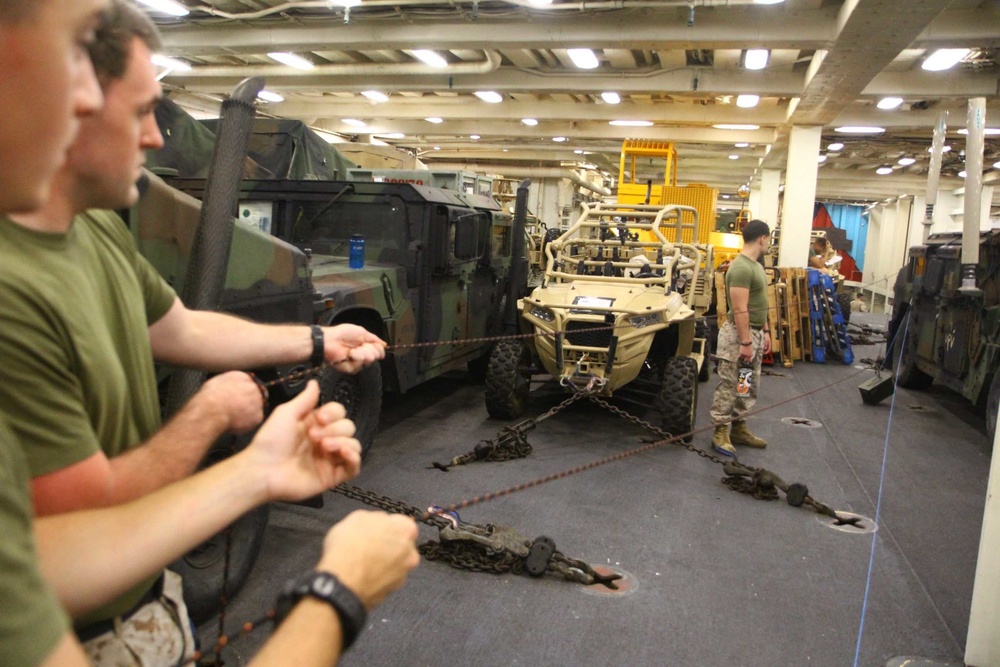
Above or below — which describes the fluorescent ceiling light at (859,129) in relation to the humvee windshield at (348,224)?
above

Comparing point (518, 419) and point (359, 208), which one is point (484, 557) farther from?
point (359, 208)

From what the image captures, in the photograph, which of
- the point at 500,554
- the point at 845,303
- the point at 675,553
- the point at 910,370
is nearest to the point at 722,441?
the point at 675,553

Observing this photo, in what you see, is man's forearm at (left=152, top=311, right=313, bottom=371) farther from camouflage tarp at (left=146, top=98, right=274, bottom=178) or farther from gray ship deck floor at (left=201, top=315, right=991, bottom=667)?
camouflage tarp at (left=146, top=98, right=274, bottom=178)

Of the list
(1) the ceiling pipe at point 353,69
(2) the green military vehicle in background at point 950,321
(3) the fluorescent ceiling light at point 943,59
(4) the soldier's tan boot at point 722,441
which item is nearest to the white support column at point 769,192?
(3) the fluorescent ceiling light at point 943,59

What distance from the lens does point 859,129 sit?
13.7 metres

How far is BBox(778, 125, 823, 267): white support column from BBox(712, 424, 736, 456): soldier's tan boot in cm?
752

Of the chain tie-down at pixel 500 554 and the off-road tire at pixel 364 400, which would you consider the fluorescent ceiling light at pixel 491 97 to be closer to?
the off-road tire at pixel 364 400

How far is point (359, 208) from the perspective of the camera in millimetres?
6520

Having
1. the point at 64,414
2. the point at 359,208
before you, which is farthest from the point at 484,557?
the point at 359,208

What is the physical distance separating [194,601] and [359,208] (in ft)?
13.3

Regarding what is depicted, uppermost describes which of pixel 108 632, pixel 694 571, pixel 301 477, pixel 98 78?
pixel 98 78

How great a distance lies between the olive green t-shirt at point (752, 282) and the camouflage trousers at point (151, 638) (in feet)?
16.8

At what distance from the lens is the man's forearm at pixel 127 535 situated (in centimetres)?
93

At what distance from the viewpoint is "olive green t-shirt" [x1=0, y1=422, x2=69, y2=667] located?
0.76 meters
